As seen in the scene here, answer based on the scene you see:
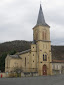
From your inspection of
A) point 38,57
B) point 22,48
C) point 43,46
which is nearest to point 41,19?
point 43,46

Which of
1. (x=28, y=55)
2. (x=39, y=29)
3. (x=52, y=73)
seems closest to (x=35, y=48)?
(x=28, y=55)

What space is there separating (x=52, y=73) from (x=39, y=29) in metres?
15.7

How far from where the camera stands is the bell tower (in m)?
49.1

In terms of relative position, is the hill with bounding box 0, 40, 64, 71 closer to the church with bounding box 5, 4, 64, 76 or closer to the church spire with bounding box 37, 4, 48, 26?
the church with bounding box 5, 4, 64, 76

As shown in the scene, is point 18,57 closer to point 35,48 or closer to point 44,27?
point 35,48

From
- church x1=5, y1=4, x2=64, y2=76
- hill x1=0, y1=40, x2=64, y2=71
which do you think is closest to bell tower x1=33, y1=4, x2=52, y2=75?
church x1=5, y1=4, x2=64, y2=76

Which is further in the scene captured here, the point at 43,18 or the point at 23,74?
the point at 43,18

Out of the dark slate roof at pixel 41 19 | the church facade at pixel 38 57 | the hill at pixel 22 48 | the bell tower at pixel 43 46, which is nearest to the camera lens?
the church facade at pixel 38 57

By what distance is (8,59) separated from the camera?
51875mm

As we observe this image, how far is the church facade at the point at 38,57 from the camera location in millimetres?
48844

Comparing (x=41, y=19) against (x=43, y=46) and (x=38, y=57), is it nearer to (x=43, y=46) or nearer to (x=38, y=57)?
(x=43, y=46)

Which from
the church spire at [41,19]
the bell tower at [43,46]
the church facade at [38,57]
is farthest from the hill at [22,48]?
the bell tower at [43,46]

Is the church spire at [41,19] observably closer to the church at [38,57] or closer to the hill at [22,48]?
the church at [38,57]

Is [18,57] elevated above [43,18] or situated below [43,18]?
below
